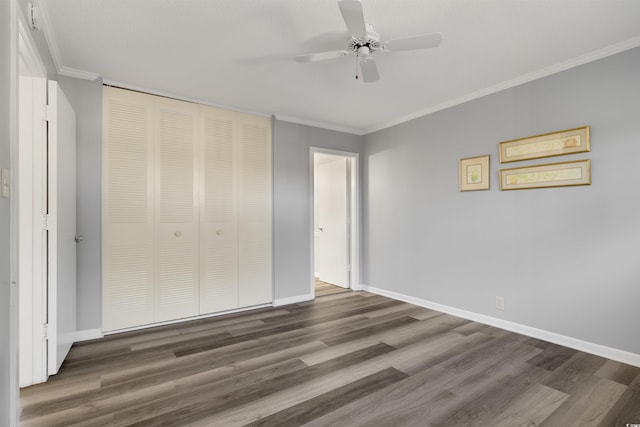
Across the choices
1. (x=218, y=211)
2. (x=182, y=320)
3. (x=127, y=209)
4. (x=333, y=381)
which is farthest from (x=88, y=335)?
(x=333, y=381)

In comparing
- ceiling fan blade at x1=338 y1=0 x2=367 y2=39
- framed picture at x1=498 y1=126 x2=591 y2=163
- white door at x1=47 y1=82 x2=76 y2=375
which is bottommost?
white door at x1=47 y1=82 x2=76 y2=375

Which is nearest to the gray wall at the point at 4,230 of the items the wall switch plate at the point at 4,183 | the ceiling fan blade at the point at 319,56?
the wall switch plate at the point at 4,183

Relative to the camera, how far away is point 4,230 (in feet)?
4.44

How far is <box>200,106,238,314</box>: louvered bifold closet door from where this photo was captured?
3.55 meters

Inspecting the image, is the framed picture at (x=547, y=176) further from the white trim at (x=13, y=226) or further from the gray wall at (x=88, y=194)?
the gray wall at (x=88, y=194)

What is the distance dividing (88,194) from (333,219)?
10.8 feet

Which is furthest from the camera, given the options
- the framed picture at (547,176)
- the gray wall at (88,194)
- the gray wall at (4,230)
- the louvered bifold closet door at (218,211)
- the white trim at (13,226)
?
the louvered bifold closet door at (218,211)

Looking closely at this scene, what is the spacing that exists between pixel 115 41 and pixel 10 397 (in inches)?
91.9

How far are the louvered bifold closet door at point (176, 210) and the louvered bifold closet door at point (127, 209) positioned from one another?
3.0 inches

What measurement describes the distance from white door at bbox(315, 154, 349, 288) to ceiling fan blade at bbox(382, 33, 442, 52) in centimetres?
292

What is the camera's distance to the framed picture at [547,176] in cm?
261

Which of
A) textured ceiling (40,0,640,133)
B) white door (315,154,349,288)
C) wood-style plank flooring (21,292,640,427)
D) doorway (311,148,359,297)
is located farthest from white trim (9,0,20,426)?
white door (315,154,349,288)

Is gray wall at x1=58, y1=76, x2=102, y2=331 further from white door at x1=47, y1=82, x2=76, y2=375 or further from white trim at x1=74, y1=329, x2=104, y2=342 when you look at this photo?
white door at x1=47, y1=82, x2=76, y2=375

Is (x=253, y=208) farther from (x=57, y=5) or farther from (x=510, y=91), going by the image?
(x=510, y=91)
